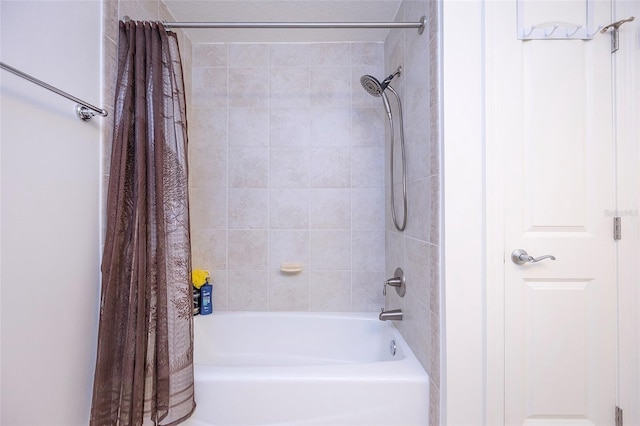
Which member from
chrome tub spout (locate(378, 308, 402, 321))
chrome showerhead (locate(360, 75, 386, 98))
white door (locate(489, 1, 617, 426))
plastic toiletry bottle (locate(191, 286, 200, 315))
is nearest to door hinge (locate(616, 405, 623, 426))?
white door (locate(489, 1, 617, 426))

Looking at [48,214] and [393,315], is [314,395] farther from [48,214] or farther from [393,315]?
[48,214]

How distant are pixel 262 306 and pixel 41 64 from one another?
1.55m

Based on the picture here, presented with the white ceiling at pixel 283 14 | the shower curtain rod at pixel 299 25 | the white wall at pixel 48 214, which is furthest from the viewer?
the white ceiling at pixel 283 14

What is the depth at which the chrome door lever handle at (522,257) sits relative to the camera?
3.15 feet

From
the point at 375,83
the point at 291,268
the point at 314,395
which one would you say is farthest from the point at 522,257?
the point at 291,268

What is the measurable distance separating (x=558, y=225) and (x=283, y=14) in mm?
1725

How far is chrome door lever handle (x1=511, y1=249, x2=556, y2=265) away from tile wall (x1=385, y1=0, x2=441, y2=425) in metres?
0.26

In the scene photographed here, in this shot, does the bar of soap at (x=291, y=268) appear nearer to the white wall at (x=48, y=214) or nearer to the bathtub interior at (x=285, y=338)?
the bathtub interior at (x=285, y=338)

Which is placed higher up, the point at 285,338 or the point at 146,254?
the point at 146,254

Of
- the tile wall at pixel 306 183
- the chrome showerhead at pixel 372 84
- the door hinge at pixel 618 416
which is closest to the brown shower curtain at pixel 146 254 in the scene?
the tile wall at pixel 306 183

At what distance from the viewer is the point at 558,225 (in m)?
0.99

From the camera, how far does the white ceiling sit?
1530 millimetres

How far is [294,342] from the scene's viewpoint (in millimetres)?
1803

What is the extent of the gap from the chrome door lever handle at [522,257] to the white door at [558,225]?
15 millimetres
